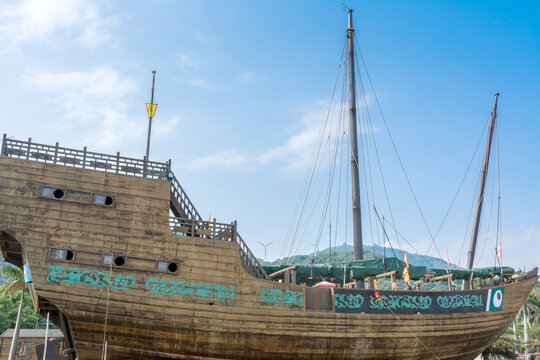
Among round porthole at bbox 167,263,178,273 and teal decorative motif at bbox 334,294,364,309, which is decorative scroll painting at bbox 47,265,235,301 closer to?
round porthole at bbox 167,263,178,273

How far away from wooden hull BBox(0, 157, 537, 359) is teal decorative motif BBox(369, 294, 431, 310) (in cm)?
98

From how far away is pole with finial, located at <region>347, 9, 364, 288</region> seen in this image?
666 inches

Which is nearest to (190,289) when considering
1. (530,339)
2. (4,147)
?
(4,147)

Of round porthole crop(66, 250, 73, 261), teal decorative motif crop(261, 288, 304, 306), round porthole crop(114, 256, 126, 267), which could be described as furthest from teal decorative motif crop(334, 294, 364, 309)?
round porthole crop(66, 250, 73, 261)

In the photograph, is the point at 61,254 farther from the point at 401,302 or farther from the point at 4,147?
the point at 401,302

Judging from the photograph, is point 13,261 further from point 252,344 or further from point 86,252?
point 252,344

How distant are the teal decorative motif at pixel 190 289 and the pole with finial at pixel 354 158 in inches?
270

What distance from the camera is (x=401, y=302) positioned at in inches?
533

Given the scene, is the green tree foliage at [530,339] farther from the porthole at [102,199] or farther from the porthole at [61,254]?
the porthole at [61,254]

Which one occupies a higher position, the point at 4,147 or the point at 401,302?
the point at 4,147

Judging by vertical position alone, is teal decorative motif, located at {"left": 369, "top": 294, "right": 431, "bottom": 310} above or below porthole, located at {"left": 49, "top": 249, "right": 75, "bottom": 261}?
below

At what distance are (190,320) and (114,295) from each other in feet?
6.16

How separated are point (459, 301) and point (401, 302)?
103 inches

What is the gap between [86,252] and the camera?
35.2 ft
